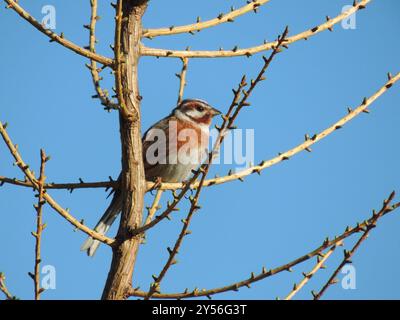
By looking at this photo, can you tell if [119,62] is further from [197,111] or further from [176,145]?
[197,111]

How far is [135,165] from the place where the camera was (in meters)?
4.12

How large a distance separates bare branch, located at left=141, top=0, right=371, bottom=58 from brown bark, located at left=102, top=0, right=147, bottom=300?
0.52 feet

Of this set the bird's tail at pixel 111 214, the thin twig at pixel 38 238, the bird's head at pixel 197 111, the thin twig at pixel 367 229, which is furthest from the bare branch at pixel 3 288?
the bird's head at pixel 197 111

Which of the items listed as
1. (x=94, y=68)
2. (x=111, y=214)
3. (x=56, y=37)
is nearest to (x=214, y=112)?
(x=111, y=214)

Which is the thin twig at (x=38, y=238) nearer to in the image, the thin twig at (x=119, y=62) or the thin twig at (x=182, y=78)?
the thin twig at (x=119, y=62)

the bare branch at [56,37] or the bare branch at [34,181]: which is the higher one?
the bare branch at [56,37]

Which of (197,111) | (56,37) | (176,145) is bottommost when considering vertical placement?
(56,37)

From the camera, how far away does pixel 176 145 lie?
7.45 meters

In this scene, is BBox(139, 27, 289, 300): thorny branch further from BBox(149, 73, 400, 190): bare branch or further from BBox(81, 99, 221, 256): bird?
BBox(81, 99, 221, 256): bird

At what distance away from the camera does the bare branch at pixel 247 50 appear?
441 cm

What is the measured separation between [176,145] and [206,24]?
295 cm

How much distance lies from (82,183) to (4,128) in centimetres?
91

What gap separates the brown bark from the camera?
156 inches

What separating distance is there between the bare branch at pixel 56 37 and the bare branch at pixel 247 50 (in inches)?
14.8
